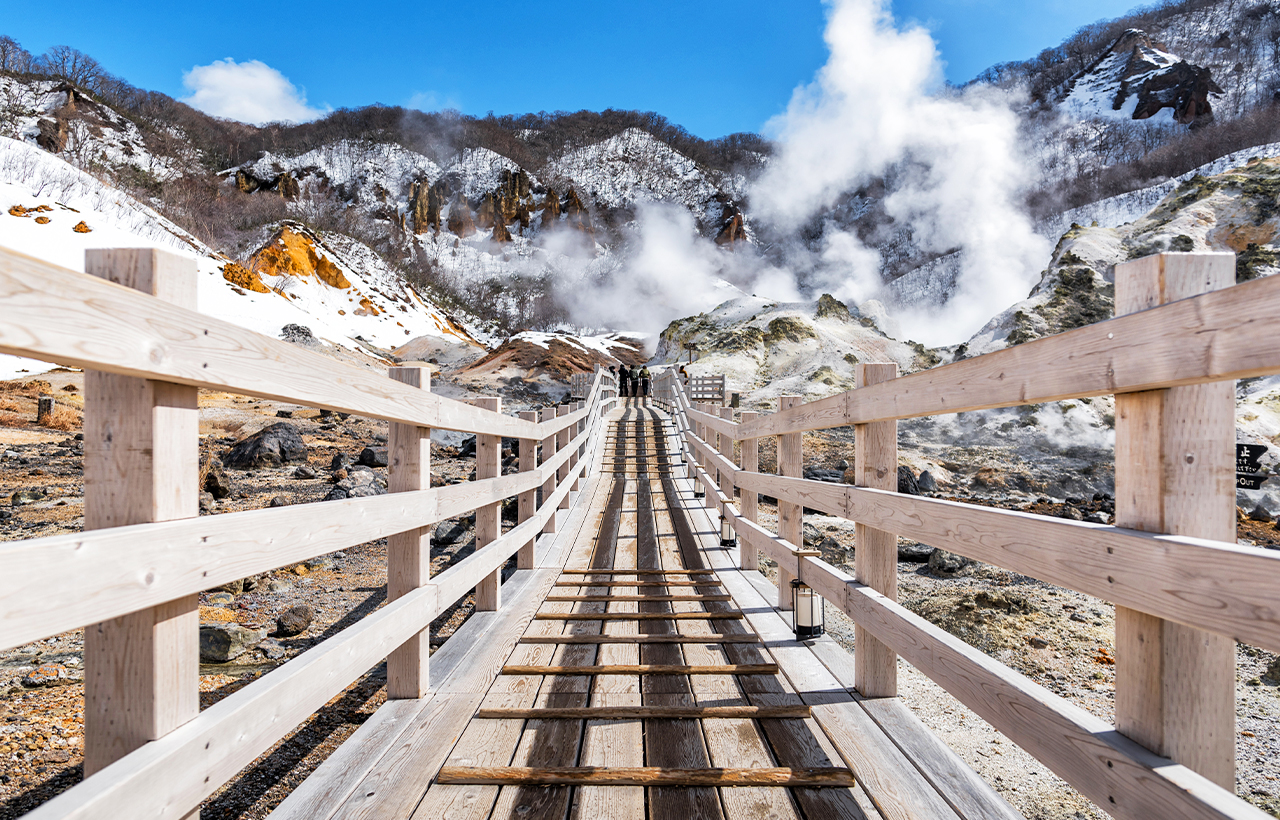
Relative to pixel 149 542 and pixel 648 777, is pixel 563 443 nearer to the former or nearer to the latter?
pixel 648 777

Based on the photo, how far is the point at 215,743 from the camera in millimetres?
1276

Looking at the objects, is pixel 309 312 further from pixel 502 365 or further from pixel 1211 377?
pixel 1211 377

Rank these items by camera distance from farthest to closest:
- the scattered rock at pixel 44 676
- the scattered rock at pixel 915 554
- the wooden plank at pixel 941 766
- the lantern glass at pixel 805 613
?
the scattered rock at pixel 915 554 < the lantern glass at pixel 805 613 < the scattered rock at pixel 44 676 < the wooden plank at pixel 941 766

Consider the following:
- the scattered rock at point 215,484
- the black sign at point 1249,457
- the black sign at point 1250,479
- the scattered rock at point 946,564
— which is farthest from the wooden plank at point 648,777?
the black sign at point 1249,457

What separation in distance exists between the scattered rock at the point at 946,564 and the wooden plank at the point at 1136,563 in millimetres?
4419

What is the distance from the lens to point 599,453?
12.6 m

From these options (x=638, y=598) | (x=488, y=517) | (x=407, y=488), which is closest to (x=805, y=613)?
(x=638, y=598)

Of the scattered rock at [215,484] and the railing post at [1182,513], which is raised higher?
the railing post at [1182,513]

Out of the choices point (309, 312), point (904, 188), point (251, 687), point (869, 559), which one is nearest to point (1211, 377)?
point (869, 559)

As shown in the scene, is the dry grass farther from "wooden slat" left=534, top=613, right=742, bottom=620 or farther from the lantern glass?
the lantern glass

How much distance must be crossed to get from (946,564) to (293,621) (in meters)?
5.42

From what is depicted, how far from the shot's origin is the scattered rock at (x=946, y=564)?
5.80 meters

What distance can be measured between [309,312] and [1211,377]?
38406 mm

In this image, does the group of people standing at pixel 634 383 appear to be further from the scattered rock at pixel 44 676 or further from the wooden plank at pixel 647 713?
the wooden plank at pixel 647 713
